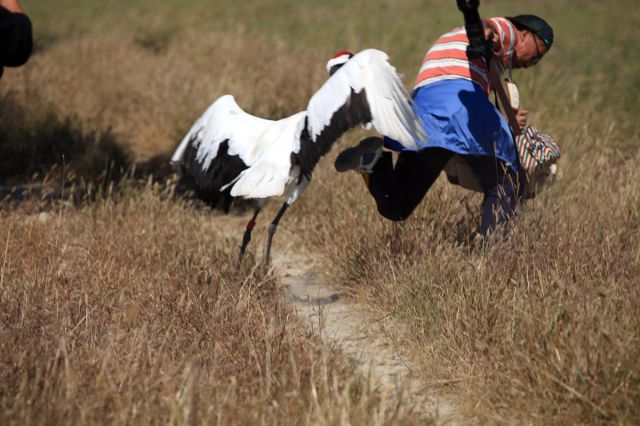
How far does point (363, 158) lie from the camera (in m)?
3.72

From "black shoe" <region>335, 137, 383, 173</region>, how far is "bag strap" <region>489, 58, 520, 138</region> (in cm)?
67

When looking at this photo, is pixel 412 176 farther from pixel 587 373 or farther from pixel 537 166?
pixel 587 373

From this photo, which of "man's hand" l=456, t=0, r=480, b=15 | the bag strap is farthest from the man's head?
"man's hand" l=456, t=0, r=480, b=15

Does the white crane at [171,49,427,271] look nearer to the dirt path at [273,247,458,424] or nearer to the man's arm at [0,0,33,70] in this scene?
the dirt path at [273,247,458,424]

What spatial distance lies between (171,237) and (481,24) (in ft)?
7.36

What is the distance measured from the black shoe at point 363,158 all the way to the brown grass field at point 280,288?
25.0 inches

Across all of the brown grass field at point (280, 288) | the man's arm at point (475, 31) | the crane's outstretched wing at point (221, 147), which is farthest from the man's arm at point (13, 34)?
the man's arm at point (475, 31)

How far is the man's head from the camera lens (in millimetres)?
3941

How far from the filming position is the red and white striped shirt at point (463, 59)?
152 inches

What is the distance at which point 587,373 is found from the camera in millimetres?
2904

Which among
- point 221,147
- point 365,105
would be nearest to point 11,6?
point 221,147

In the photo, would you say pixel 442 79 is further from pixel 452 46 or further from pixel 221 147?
pixel 221 147

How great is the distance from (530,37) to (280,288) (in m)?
1.91

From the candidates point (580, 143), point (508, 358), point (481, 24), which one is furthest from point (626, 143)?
point (508, 358)
